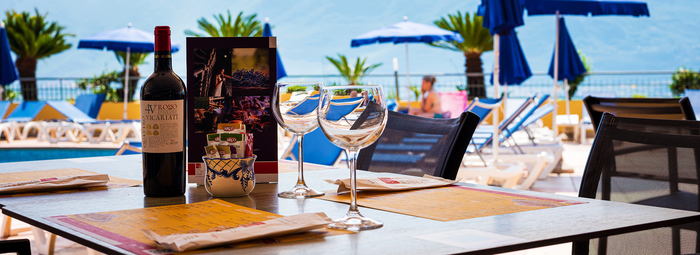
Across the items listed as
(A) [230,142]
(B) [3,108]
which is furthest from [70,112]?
(A) [230,142]

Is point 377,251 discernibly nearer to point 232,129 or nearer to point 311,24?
point 232,129

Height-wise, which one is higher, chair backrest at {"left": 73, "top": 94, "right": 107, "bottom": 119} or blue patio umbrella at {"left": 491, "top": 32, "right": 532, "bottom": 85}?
blue patio umbrella at {"left": 491, "top": 32, "right": 532, "bottom": 85}

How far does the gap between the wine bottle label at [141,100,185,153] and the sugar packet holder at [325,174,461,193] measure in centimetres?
32

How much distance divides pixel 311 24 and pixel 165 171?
112111 millimetres

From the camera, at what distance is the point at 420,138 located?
6.02 feet

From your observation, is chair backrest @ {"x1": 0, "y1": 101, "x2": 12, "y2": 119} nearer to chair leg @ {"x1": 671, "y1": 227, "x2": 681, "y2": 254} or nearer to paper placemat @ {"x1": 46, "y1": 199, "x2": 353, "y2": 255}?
paper placemat @ {"x1": 46, "y1": 199, "x2": 353, "y2": 255}

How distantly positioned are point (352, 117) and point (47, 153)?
6.94 m

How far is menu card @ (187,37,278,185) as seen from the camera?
4.68 feet

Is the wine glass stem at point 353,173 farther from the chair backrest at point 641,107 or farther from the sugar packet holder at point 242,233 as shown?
the chair backrest at point 641,107

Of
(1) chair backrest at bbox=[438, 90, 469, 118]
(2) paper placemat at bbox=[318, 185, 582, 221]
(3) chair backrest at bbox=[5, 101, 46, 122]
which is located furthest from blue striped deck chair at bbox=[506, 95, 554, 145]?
(3) chair backrest at bbox=[5, 101, 46, 122]

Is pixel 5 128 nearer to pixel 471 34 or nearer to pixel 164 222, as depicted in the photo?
pixel 471 34

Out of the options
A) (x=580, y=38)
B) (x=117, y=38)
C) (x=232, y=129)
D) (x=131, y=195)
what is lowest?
(x=131, y=195)

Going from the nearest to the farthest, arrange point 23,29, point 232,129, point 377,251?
point 377,251, point 232,129, point 23,29

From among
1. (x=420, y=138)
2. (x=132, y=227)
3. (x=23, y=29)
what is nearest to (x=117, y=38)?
(x=23, y=29)
